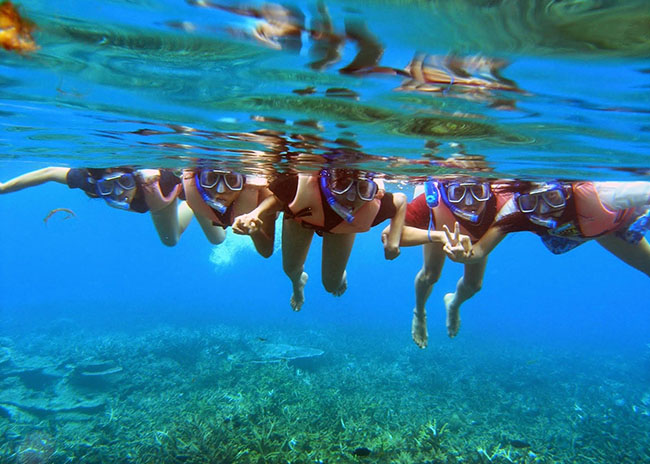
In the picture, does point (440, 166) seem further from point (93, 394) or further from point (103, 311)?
point (103, 311)

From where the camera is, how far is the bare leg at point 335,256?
7351 mm

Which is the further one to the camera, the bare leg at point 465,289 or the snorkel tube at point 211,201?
the bare leg at point 465,289

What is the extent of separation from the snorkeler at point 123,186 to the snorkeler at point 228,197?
3.64 ft

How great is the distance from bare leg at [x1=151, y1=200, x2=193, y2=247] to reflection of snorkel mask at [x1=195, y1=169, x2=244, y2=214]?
208 cm

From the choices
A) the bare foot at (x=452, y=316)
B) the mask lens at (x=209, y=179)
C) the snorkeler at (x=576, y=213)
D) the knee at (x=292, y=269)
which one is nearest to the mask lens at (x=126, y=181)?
the mask lens at (x=209, y=179)

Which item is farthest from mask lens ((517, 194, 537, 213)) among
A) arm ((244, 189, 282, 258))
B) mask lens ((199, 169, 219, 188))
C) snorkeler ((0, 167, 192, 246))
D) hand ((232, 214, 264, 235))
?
snorkeler ((0, 167, 192, 246))

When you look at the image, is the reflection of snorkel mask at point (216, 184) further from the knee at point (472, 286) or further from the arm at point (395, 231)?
the knee at point (472, 286)

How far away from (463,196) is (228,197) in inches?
175

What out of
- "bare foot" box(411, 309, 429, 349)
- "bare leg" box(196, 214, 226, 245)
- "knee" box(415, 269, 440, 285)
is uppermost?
"bare leg" box(196, 214, 226, 245)

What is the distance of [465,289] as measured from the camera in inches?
330

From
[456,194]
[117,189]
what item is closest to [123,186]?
[117,189]

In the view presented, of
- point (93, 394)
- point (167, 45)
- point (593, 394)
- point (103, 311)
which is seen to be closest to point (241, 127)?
point (167, 45)

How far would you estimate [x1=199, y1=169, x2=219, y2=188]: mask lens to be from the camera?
23.4 ft

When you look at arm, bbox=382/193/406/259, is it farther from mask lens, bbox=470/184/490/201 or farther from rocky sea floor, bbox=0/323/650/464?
rocky sea floor, bbox=0/323/650/464
